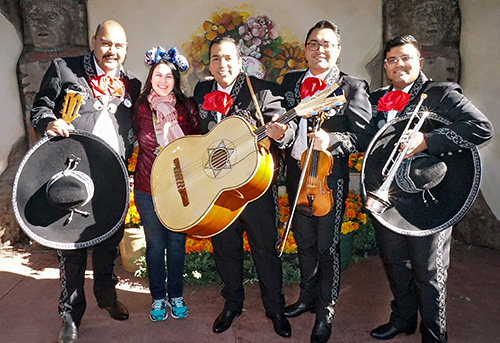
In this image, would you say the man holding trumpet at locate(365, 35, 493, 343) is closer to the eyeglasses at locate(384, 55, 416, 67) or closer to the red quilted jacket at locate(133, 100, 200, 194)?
the eyeglasses at locate(384, 55, 416, 67)

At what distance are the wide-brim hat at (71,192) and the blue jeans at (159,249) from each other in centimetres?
28

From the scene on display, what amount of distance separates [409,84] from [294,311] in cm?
182

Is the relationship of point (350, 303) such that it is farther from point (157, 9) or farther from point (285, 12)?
point (157, 9)

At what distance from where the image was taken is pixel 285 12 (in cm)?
462

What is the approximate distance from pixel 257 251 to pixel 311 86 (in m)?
1.14

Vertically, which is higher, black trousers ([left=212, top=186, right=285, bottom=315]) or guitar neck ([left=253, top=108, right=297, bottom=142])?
guitar neck ([left=253, top=108, right=297, bottom=142])

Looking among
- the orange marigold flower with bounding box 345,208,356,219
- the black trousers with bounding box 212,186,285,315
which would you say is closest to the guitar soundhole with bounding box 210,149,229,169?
the black trousers with bounding box 212,186,285,315

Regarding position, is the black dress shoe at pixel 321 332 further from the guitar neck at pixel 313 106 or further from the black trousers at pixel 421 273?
the guitar neck at pixel 313 106

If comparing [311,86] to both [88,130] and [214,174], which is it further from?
[88,130]

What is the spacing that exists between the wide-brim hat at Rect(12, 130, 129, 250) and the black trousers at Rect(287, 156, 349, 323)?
1133mm

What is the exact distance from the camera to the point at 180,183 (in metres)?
2.50

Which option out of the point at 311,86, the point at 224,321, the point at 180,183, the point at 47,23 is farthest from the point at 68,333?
the point at 47,23

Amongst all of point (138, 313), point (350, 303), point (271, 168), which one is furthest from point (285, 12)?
point (138, 313)

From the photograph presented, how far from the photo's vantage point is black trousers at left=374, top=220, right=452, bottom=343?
2316 millimetres
